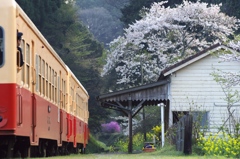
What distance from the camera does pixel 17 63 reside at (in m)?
11.4

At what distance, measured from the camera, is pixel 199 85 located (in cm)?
2700

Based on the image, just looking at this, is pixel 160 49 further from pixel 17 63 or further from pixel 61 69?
pixel 17 63

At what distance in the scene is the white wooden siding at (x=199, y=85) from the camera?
26.8 meters

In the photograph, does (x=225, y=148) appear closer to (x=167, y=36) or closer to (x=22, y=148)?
(x=22, y=148)

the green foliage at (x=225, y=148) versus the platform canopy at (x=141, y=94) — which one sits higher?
the platform canopy at (x=141, y=94)

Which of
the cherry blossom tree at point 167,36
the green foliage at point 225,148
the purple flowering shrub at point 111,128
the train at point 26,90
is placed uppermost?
the cherry blossom tree at point 167,36

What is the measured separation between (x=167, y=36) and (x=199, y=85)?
11.2 m

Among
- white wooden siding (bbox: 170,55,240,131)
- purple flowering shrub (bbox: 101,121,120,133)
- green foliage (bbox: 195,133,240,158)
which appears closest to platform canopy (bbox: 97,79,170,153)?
white wooden siding (bbox: 170,55,240,131)

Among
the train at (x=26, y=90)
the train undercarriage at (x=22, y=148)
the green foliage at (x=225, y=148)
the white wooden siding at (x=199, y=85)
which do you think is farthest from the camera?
the white wooden siding at (x=199, y=85)

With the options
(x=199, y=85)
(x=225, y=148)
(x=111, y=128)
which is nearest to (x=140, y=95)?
(x=199, y=85)

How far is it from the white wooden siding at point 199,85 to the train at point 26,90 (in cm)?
892

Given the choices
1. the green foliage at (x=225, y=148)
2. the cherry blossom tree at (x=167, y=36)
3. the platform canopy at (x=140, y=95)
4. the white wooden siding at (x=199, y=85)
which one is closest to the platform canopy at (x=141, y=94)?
the platform canopy at (x=140, y=95)

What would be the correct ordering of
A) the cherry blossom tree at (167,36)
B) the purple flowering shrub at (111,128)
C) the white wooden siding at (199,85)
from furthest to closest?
the purple flowering shrub at (111,128), the cherry blossom tree at (167,36), the white wooden siding at (199,85)

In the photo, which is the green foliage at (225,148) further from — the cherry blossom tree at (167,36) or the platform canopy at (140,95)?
the cherry blossom tree at (167,36)
